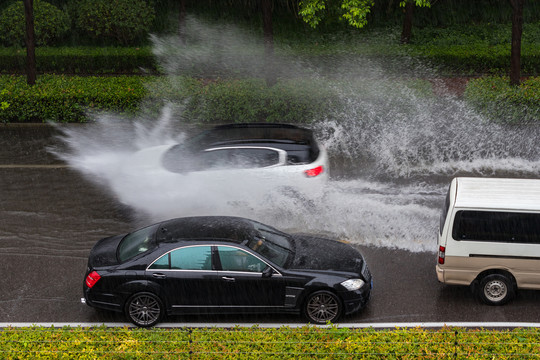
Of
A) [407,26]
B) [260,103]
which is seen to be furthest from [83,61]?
[407,26]

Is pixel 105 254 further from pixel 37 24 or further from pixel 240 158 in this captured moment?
pixel 37 24

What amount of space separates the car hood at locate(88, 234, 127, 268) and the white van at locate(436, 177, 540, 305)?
16.2ft

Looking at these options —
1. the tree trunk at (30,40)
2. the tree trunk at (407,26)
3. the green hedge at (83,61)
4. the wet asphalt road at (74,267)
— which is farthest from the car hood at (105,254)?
the tree trunk at (407,26)

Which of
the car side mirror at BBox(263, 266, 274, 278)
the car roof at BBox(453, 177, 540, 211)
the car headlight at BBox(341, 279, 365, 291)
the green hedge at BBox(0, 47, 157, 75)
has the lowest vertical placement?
the car headlight at BBox(341, 279, 365, 291)

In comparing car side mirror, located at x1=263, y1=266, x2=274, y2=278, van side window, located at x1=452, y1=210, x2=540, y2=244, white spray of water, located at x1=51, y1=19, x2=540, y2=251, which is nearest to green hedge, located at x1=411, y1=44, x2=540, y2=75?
white spray of water, located at x1=51, y1=19, x2=540, y2=251

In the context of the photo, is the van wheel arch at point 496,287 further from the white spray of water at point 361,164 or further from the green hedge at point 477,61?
the green hedge at point 477,61

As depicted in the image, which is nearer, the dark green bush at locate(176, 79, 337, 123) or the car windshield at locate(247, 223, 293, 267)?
the car windshield at locate(247, 223, 293, 267)

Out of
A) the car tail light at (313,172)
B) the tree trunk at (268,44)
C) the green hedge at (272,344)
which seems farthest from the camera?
the tree trunk at (268,44)

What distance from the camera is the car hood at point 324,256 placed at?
9773mm

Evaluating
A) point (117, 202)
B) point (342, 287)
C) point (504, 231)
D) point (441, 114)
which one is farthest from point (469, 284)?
point (441, 114)

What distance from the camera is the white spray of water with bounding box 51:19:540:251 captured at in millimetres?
13141

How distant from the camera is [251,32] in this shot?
2691 cm

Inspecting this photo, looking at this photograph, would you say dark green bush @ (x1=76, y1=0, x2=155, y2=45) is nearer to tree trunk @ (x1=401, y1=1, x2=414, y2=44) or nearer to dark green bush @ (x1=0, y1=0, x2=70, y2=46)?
dark green bush @ (x1=0, y1=0, x2=70, y2=46)

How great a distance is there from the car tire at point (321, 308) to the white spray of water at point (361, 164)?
2769 millimetres
